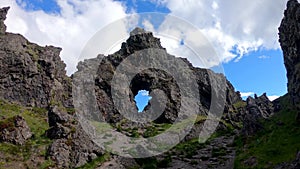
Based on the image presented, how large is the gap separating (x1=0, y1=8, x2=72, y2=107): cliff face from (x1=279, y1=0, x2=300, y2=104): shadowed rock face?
62.4m

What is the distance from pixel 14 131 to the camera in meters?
57.0

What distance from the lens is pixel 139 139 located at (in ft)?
259

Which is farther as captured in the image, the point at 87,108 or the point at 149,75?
the point at 149,75

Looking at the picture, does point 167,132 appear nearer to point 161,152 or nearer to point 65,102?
point 161,152

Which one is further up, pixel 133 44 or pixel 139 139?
pixel 133 44

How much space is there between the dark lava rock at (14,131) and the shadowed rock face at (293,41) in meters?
55.9

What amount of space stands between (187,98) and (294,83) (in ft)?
161

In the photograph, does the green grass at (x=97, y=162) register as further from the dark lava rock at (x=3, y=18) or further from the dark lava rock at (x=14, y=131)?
the dark lava rock at (x=3, y=18)

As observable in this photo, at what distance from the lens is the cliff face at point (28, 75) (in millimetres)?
86250

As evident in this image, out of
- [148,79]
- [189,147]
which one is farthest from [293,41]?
[148,79]

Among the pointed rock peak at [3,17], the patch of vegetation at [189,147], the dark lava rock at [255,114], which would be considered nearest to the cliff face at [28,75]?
the pointed rock peak at [3,17]

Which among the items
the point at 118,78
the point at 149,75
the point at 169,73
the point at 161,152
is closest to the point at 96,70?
the point at 118,78

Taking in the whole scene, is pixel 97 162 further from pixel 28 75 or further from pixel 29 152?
pixel 28 75

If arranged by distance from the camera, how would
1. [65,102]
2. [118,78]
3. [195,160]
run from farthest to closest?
[118,78], [65,102], [195,160]
